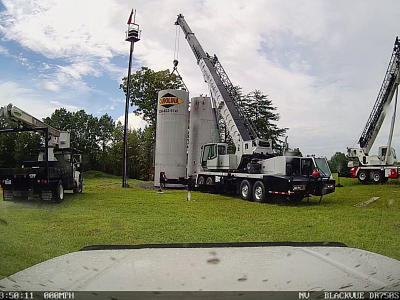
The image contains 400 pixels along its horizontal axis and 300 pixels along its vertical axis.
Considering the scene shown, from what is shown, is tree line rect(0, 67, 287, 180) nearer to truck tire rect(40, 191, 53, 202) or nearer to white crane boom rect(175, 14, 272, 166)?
Answer: truck tire rect(40, 191, 53, 202)

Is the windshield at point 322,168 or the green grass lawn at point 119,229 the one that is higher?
the windshield at point 322,168

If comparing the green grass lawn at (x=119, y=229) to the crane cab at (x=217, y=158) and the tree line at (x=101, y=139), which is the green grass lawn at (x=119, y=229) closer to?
the tree line at (x=101, y=139)

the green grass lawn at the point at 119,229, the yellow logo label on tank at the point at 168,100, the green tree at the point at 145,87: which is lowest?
the green grass lawn at the point at 119,229

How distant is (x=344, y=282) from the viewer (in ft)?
3.44

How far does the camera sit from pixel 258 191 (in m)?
7.84

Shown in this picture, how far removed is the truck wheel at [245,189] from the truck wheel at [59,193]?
5.45m

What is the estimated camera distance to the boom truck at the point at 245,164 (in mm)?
6812

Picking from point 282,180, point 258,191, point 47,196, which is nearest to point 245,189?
point 258,191

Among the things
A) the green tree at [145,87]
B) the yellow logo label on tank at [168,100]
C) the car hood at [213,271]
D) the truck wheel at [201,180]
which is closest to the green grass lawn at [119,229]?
the car hood at [213,271]

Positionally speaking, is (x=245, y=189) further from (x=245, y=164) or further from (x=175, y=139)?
(x=175, y=139)

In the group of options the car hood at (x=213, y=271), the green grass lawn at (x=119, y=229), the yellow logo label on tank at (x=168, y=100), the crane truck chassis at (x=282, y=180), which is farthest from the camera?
the crane truck chassis at (x=282, y=180)

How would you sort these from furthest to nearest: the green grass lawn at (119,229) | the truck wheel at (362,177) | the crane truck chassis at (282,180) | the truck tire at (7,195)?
the truck wheel at (362,177) → the crane truck chassis at (282,180) → the truck tire at (7,195) → the green grass lawn at (119,229)

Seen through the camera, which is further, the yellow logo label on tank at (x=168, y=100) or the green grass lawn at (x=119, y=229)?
the yellow logo label on tank at (x=168, y=100)

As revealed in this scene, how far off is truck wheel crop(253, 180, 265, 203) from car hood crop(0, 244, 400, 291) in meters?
6.10
